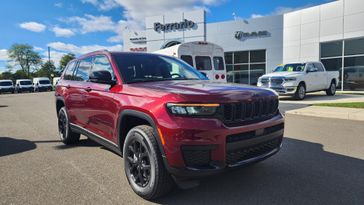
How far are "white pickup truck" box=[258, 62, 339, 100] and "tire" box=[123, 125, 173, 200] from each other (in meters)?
11.1

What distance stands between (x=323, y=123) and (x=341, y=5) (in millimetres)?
14349

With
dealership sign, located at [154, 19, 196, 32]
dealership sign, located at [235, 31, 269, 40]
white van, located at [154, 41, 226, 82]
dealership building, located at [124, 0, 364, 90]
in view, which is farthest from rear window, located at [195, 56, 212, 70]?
dealership sign, located at [154, 19, 196, 32]

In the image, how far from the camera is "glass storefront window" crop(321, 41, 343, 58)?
18.8m

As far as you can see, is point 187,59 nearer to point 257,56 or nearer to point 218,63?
point 218,63

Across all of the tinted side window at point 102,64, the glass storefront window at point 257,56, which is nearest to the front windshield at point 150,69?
the tinted side window at point 102,64

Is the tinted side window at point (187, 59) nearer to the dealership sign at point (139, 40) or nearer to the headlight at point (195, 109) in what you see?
the headlight at point (195, 109)

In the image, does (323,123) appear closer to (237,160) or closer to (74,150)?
(237,160)

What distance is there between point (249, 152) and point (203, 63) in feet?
29.8

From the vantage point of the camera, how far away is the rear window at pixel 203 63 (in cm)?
1165

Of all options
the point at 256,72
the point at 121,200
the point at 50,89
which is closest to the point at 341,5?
the point at 256,72

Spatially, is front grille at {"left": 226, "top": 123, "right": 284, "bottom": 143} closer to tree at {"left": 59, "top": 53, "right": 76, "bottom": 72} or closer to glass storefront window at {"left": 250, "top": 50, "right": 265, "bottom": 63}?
glass storefront window at {"left": 250, "top": 50, "right": 265, "bottom": 63}

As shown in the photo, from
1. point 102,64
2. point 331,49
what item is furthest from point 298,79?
point 102,64

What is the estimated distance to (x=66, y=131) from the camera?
5582 millimetres

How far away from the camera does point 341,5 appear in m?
18.2
